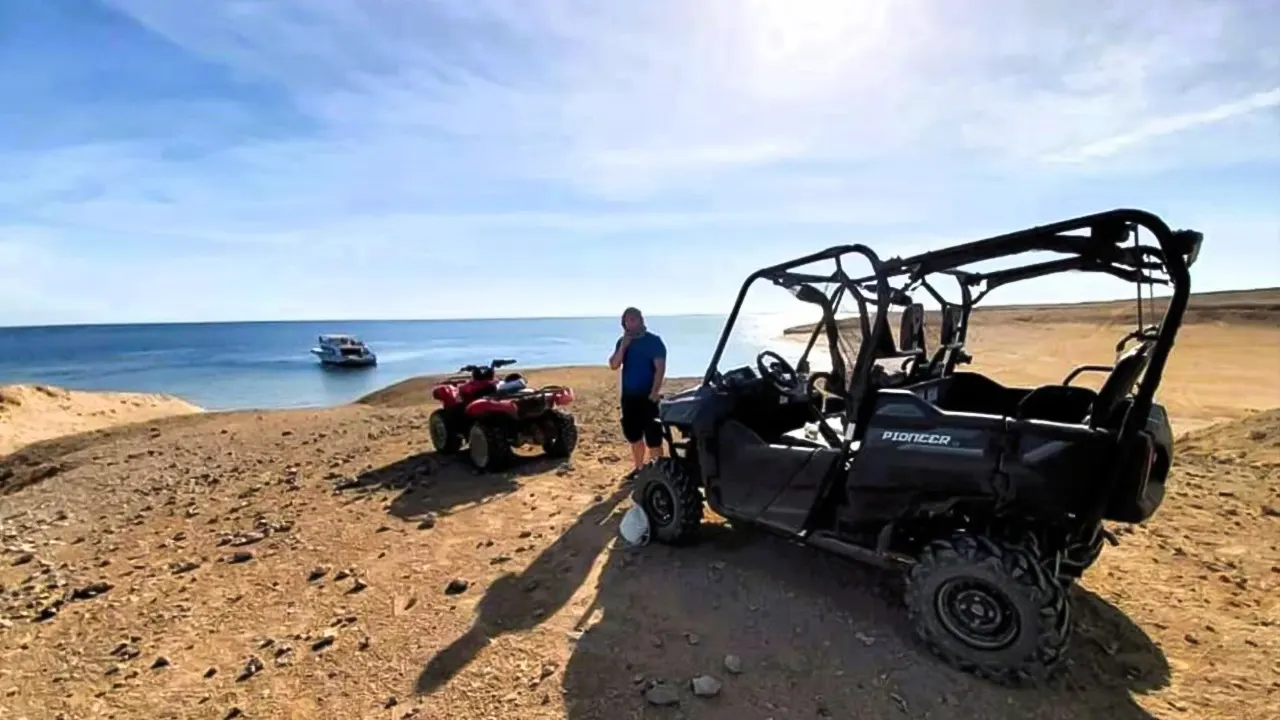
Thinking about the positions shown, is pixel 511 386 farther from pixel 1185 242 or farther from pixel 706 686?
pixel 1185 242

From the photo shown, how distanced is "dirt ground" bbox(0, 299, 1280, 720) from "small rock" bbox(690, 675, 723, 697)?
0.11ft

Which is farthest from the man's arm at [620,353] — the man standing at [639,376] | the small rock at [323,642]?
the small rock at [323,642]

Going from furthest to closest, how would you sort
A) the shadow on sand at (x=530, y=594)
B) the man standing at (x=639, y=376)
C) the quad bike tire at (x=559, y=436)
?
the quad bike tire at (x=559, y=436)
the man standing at (x=639, y=376)
the shadow on sand at (x=530, y=594)

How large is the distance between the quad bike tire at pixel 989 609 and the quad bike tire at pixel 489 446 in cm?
543

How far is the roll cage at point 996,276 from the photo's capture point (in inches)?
124

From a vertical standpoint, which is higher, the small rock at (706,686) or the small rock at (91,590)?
the small rock at (706,686)

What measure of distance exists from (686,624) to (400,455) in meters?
6.34

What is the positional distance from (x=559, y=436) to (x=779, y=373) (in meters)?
3.97

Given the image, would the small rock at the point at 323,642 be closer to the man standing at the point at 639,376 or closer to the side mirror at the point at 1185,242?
the man standing at the point at 639,376

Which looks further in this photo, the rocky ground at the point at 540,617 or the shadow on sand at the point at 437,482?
the shadow on sand at the point at 437,482

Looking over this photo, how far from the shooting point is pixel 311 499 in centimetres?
751

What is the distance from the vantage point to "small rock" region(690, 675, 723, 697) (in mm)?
3463

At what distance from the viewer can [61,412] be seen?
19781 millimetres

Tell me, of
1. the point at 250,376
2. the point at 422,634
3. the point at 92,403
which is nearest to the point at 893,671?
the point at 422,634
